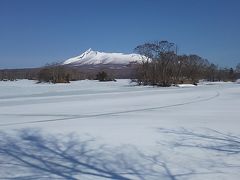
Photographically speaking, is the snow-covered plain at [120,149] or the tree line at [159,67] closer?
the snow-covered plain at [120,149]

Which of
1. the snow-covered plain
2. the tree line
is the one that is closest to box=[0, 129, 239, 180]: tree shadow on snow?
the snow-covered plain

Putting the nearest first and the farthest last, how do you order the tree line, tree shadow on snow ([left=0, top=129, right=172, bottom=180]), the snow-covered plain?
1. tree shadow on snow ([left=0, top=129, right=172, bottom=180])
2. the snow-covered plain
3. the tree line

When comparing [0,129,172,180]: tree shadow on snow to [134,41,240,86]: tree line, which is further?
[134,41,240,86]: tree line

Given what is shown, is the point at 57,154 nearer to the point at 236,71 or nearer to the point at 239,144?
the point at 239,144

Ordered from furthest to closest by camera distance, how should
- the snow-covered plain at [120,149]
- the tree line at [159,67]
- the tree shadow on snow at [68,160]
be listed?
the tree line at [159,67] < the snow-covered plain at [120,149] < the tree shadow on snow at [68,160]

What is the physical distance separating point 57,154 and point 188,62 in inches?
3498

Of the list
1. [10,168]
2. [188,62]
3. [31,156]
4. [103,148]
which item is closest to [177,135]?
[103,148]

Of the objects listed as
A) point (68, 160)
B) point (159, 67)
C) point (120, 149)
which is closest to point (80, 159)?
point (68, 160)

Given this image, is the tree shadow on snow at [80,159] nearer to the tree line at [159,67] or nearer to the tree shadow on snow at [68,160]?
the tree shadow on snow at [68,160]

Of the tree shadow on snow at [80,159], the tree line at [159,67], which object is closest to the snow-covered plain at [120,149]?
the tree shadow on snow at [80,159]

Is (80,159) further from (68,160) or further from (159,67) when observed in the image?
(159,67)

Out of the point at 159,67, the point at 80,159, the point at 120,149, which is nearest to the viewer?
the point at 80,159

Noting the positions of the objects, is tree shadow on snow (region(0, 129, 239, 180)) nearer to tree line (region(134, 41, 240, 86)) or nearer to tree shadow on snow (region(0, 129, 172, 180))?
tree shadow on snow (region(0, 129, 172, 180))

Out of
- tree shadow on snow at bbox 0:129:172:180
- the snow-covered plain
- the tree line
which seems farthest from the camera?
the tree line
